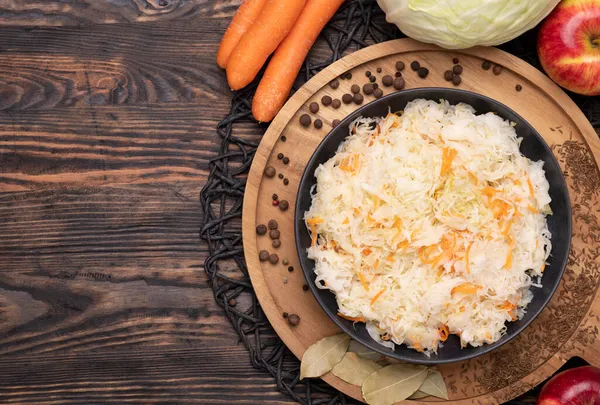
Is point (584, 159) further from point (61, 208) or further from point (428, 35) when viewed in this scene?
point (61, 208)

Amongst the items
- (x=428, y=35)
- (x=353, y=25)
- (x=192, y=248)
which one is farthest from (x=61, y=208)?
(x=428, y=35)

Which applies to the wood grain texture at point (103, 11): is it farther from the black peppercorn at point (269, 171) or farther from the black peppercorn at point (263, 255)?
the black peppercorn at point (263, 255)

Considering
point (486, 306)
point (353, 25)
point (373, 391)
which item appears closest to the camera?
point (486, 306)

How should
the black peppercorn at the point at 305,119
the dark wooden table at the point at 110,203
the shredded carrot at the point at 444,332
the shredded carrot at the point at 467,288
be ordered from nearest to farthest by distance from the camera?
the shredded carrot at the point at 467,288
the shredded carrot at the point at 444,332
the black peppercorn at the point at 305,119
the dark wooden table at the point at 110,203

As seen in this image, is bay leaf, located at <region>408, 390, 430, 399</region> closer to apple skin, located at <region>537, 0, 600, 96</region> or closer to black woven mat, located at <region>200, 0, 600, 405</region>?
black woven mat, located at <region>200, 0, 600, 405</region>

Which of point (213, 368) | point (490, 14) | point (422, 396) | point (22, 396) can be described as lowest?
point (22, 396)

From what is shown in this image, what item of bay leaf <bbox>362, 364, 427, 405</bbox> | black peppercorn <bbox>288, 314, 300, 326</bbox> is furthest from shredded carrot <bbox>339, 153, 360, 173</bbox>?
bay leaf <bbox>362, 364, 427, 405</bbox>

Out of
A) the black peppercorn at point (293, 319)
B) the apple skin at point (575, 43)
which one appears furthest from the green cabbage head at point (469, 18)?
the black peppercorn at point (293, 319)
